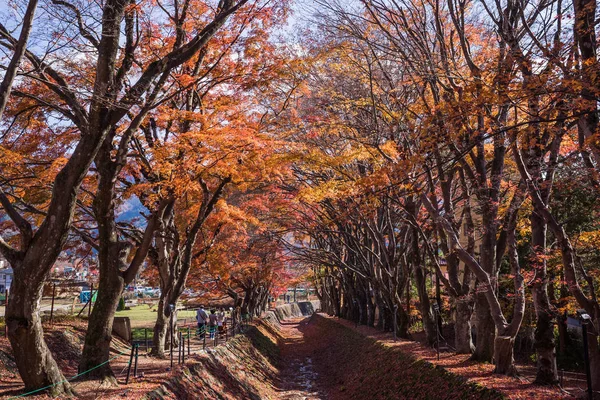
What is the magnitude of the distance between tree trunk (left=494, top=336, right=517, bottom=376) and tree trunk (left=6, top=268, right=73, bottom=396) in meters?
8.77

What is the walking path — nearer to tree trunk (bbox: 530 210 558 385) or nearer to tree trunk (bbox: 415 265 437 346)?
tree trunk (bbox: 530 210 558 385)

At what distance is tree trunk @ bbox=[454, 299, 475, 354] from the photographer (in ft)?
48.8

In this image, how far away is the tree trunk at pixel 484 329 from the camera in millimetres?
13195

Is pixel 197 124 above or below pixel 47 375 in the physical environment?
above

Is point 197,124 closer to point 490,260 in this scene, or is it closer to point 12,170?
point 12,170

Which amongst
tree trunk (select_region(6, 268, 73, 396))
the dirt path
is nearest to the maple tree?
tree trunk (select_region(6, 268, 73, 396))

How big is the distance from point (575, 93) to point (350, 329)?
24.0 metres

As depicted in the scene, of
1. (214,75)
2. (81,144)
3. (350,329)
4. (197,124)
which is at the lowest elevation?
(350,329)

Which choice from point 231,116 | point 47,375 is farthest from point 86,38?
point 47,375

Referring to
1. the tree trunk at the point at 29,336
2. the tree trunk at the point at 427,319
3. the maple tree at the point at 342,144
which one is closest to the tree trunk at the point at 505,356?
the maple tree at the point at 342,144

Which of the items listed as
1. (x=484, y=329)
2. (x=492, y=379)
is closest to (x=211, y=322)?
(x=484, y=329)

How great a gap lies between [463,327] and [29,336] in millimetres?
11482

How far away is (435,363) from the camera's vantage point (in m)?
13.6

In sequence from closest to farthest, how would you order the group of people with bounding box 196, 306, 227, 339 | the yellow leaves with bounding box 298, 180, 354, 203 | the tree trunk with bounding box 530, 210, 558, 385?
1. the tree trunk with bounding box 530, 210, 558, 385
2. the yellow leaves with bounding box 298, 180, 354, 203
3. the group of people with bounding box 196, 306, 227, 339
